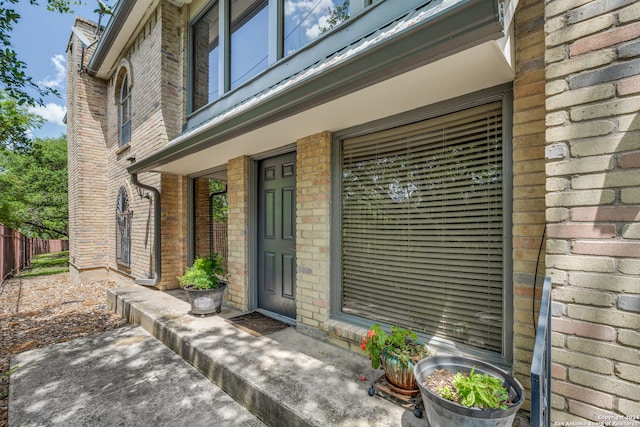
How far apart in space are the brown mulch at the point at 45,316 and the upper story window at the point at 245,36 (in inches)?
167

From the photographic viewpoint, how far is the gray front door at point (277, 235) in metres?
3.93

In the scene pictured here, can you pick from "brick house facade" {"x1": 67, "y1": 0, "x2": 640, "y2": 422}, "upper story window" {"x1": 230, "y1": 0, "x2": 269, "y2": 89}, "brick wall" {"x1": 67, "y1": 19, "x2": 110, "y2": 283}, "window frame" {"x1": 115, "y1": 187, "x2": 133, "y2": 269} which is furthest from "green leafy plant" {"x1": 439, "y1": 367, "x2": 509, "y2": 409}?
"brick wall" {"x1": 67, "y1": 19, "x2": 110, "y2": 283}

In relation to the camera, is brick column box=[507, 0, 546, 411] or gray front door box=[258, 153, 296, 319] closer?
brick column box=[507, 0, 546, 411]

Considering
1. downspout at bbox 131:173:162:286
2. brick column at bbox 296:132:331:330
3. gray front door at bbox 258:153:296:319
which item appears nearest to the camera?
brick column at bbox 296:132:331:330

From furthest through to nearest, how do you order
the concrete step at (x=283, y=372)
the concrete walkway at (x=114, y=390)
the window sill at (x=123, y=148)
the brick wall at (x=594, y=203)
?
the window sill at (x=123, y=148) < the concrete walkway at (x=114, y=390) < the concrete step at (x=283, y=372) < the brick wall at (x=594, y=203)

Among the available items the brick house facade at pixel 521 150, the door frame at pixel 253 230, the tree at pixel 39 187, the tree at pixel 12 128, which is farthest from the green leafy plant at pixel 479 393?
the tree at pixel 39 187

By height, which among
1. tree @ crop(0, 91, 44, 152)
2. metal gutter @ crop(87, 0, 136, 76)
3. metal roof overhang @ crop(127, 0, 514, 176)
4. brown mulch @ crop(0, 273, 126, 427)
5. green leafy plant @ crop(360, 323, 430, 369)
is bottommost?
brown mulch @ crop(0, 273, 126, 427)

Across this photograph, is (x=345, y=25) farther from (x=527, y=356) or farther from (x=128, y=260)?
(x=128, y=260)

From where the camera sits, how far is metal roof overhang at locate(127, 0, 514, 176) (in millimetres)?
1522

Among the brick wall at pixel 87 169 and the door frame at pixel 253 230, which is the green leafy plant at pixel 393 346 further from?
the brick wall at pixel 87 169

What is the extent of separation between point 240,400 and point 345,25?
3652 millimetres

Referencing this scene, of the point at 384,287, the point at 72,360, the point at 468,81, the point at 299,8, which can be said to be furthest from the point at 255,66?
the point at 72,360

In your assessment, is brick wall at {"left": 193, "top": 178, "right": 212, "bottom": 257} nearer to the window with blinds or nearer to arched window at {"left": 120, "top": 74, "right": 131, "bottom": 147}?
arched window at {"left": 120, "top": 74, "right": 131, "bottom": 147}

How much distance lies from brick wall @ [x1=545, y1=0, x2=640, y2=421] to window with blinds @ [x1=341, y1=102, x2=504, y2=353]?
2.11 feet
